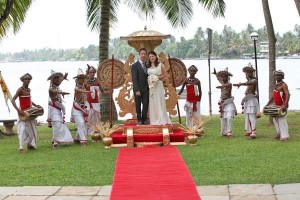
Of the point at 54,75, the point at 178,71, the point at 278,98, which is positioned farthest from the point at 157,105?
the point at 278,98

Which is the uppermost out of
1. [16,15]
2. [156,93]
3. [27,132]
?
[16,15]

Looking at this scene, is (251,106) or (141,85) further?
(251,106)

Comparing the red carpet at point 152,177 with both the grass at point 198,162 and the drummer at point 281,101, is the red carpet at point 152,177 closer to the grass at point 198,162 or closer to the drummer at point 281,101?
the grass at point 198,162

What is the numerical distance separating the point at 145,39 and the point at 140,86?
1100mm

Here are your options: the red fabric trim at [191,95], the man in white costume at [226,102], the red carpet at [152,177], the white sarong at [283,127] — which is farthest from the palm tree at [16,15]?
the white sarong at [283,127]

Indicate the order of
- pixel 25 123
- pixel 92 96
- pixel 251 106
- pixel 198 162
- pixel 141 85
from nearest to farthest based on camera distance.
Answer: pixel 198 162 < pixel 25 123 < pixel 141 85 < pixel 251 106 < pixel 92 96

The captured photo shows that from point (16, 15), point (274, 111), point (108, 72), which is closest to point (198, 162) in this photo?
point (274, 111)

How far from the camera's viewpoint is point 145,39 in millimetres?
11453

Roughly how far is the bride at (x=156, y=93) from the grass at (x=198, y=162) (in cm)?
100

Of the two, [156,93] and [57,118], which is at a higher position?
[156,93]

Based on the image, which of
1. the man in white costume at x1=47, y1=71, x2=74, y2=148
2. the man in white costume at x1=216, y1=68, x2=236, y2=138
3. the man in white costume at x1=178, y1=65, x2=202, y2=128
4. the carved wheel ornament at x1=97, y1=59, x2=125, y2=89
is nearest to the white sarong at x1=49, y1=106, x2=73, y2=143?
the man in white costume at x1=47, y1=71, x2=74, y2=148

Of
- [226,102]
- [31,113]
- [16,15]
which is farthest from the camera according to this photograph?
[16,15]

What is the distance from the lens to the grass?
751cm

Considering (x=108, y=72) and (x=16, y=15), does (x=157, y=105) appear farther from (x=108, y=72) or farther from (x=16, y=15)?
(x=16, y=15)
